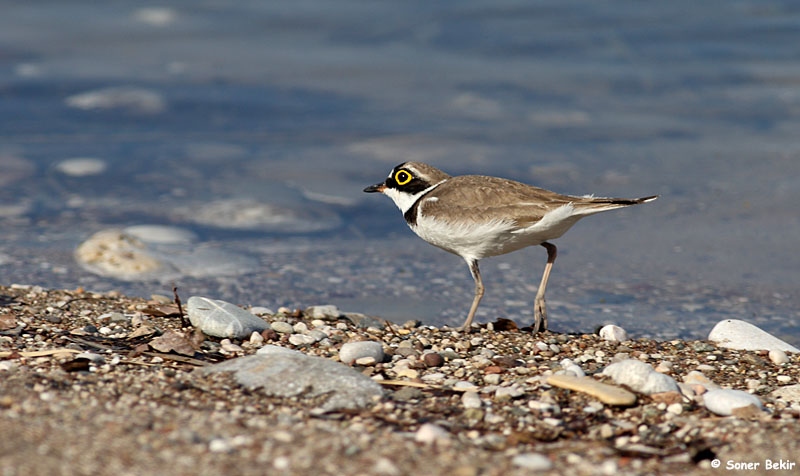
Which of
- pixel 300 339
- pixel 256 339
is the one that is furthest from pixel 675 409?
pixel 256 339

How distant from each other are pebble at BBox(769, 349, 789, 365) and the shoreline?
3 cm

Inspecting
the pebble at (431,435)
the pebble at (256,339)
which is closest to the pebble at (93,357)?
the pebble at (256,339)

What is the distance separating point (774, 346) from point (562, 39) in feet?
30.3

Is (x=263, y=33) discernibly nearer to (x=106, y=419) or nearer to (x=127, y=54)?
→ (x=127, y=54)

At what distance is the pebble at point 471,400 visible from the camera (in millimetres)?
3482

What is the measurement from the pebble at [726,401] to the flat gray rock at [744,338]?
1.21 metres

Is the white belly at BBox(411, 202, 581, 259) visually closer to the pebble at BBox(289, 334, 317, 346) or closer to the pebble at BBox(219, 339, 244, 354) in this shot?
the pebble at BBox(289, 334, 317, 346)

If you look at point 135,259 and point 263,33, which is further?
point 263,33

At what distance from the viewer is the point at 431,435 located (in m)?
2.95

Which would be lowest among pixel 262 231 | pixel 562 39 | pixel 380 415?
pixel 262 231

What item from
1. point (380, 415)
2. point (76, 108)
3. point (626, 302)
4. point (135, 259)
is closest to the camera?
point (380, 415)

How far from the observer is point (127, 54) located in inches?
520

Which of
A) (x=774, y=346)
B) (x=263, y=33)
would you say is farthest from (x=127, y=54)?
(x=774, y=346)

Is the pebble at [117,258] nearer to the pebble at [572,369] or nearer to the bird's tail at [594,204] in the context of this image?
the bird's tail at [594,204]
